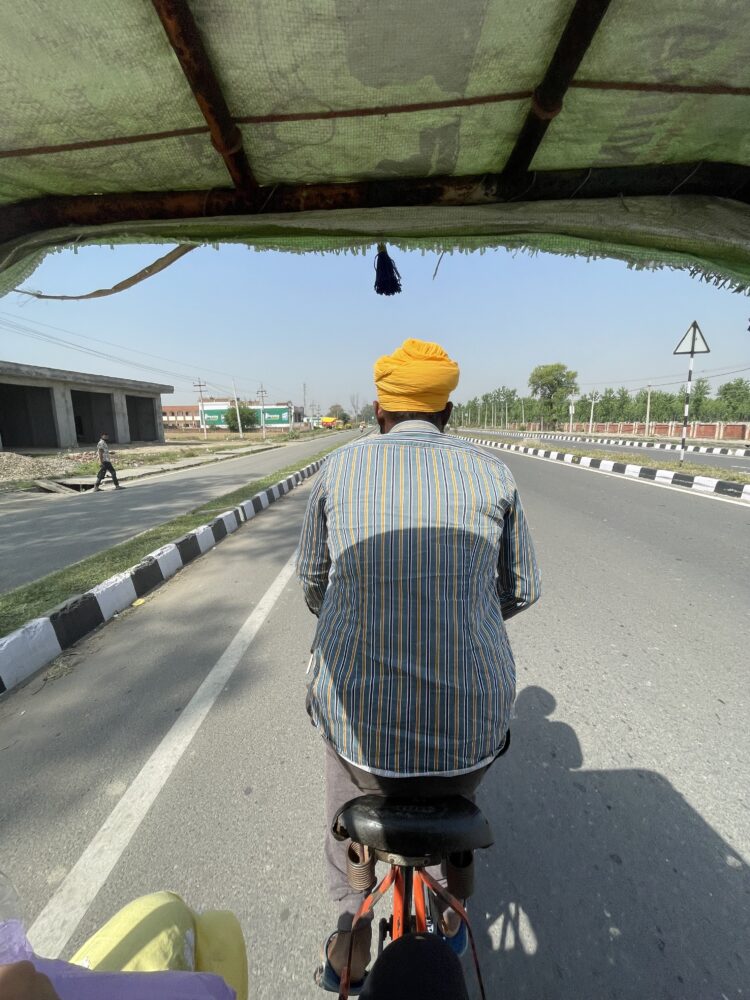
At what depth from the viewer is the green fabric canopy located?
0.91 metres

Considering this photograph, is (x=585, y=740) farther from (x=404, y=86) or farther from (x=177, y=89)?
(x=177, y=89)

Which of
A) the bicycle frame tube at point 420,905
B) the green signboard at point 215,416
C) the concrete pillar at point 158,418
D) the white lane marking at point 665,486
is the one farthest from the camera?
the green signboard at point 215,416

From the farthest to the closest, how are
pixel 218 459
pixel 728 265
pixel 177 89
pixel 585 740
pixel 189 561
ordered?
pixel 218 459, pixel 189 561, pixel 585 740, pixel 728 265, pixel 177 89

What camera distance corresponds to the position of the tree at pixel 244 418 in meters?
65.8

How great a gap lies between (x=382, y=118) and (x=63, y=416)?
29.3 meters

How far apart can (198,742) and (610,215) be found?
8.93 ft

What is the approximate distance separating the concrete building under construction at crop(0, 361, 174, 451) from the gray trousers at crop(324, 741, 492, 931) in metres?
25.9

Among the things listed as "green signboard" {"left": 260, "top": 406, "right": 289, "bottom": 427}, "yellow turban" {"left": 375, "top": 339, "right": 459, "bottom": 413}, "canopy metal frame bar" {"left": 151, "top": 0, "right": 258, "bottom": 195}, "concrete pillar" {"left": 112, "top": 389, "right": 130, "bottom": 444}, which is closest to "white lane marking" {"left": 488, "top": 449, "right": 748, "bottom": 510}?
"yellow turban" {"left": 375, "top": 339, "right": 459, "bottom": 413}

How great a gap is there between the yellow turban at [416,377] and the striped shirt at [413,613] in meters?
0.13

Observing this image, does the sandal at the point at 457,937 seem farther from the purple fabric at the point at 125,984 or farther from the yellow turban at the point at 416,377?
the yellow turban at the point at 416,377

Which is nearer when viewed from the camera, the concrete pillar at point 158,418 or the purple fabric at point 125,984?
the purple fabric at point 125,984

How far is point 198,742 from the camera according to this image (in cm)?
221

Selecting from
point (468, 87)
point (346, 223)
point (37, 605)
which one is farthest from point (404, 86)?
point (37, 605)

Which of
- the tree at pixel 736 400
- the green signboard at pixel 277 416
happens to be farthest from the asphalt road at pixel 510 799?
the green signboard at pixel 277 416
